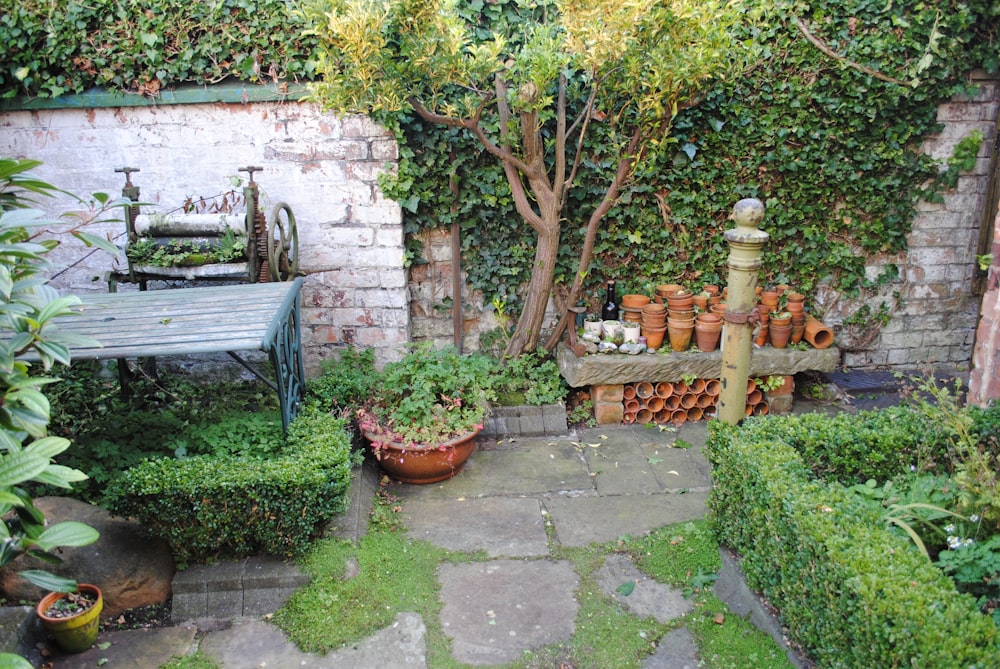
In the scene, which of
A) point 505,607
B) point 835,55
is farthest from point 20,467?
point 835,55

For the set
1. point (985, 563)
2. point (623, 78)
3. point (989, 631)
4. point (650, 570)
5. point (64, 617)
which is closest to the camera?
point (989, 631)

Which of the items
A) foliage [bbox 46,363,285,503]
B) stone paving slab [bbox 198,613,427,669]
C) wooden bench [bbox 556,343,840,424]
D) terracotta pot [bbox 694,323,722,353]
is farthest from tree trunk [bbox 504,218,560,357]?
stone paving slab [bbox 198,613,427,669]

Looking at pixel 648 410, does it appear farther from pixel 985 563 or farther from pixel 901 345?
pixel 985 563

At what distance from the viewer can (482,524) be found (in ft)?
13.3

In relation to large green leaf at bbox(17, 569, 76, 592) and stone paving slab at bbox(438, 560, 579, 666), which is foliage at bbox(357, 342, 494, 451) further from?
large green leaf at bbox(17, 569, 76, 592)

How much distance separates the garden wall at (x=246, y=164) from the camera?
16.5ft

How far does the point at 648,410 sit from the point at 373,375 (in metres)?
1.87

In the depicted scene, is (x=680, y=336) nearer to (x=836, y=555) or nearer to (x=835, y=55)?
(x=835, y=55)

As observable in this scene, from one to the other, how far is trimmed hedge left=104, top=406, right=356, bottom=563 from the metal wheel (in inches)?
58.3

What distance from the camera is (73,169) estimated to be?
5098 mm

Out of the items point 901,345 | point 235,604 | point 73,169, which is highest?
point 73,169

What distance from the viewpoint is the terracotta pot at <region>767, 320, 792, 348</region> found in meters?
5.25

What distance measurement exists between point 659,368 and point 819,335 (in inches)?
47.1

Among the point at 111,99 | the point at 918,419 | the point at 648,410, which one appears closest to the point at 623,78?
the point at 648,410
